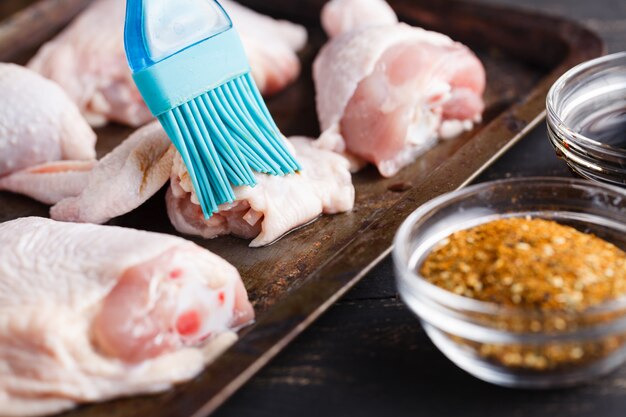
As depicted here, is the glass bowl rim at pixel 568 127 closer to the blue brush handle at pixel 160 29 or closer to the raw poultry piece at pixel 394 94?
the raw poultry piece at pixel 394 94

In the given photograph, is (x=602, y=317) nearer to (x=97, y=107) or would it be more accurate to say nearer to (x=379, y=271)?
(x=379, y=271)

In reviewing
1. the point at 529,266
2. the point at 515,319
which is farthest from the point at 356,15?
the point at 515,319

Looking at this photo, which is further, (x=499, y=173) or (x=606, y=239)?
(x=499, y=173)

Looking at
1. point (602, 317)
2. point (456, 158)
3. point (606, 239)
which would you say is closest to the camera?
point (602, 317)

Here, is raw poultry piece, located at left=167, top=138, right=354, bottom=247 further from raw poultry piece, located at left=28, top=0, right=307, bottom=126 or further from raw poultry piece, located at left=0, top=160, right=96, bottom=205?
raw poultry piece, located at left=28, top=0, right=307, bottom=126

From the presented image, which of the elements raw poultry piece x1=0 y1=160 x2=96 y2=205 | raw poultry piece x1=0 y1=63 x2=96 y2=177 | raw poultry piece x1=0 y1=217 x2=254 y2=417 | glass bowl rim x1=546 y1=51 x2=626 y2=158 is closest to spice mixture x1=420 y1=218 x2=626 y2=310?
glass bowl rim x1=546 y1=51 x2=626 y2=158

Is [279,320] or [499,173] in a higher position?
[279,320]

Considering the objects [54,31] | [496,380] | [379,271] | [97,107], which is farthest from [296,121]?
[496,380]
